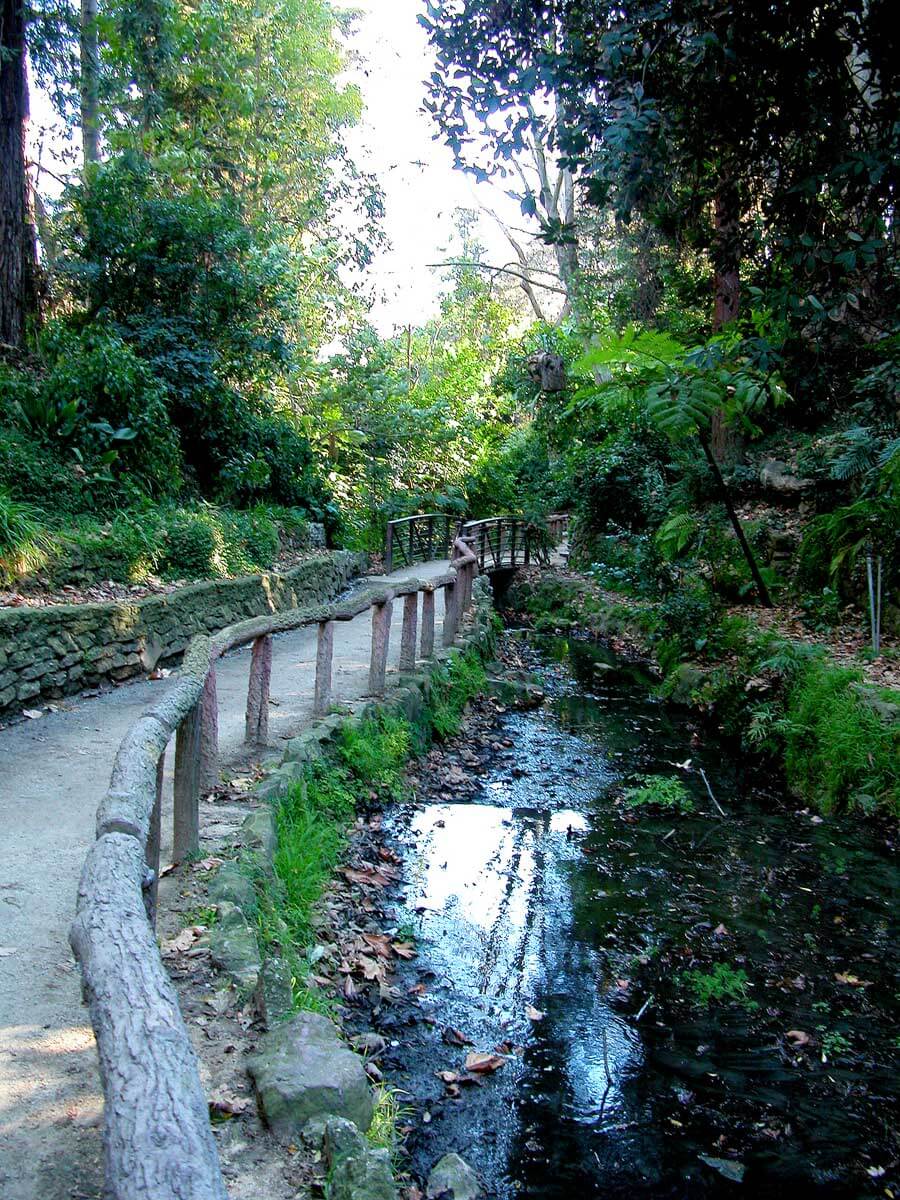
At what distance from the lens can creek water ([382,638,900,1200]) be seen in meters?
3.92

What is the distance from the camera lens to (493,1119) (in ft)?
13.2

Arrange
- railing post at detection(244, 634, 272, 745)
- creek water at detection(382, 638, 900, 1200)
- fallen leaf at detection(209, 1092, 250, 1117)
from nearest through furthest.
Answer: fallen leaf at detection(209, 1092, 250, 1117) < creek water at detection(382, 638, 900, 1200) < railing post at detection(244, 634, 272, 745)

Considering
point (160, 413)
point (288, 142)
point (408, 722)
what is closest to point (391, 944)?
point (408, 722)

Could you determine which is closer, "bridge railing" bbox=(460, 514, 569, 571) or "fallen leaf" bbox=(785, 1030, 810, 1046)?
"fallen leaf" bbox=(785, 1030, 810, 1046)

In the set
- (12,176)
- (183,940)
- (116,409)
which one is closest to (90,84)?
(12,176)

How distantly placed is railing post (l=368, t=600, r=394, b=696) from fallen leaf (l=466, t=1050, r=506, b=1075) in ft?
14.7

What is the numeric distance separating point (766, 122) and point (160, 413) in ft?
27.3

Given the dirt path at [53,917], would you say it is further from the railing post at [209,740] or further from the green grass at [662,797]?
the green grass at [662,797]

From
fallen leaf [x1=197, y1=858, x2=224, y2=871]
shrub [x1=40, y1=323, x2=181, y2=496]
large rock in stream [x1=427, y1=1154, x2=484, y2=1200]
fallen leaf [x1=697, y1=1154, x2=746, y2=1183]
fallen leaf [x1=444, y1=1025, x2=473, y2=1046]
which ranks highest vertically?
shrub [x1=40, y1=323, x2=181, y2=496]

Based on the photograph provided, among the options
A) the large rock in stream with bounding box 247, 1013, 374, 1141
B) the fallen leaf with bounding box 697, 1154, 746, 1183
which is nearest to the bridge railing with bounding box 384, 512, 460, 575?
the fallen leaf with bounding box 697, 1154, 746, 1183

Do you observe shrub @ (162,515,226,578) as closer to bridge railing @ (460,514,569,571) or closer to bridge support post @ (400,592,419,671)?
bridge support post @ (400,592,419,671)

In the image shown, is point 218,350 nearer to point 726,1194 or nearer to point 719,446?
point 719,446

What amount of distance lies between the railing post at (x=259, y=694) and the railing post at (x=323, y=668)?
0.86m

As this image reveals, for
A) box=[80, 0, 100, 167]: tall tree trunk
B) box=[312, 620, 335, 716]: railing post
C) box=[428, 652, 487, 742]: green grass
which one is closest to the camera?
box=[312, 620, 335, 716]: railing post
